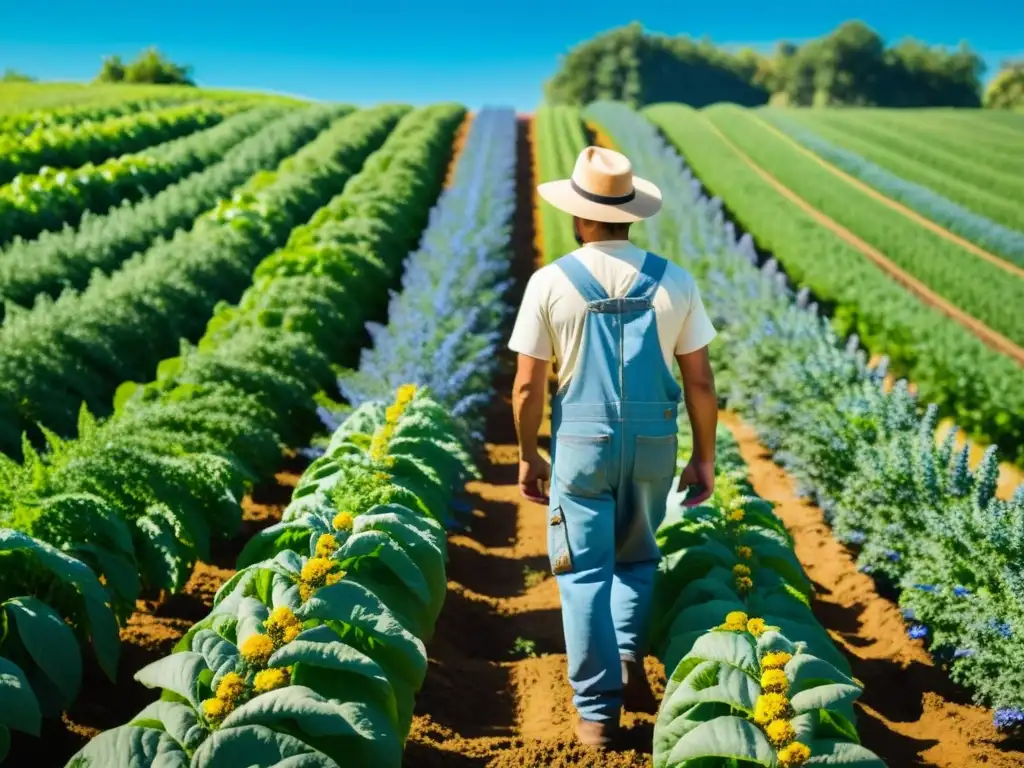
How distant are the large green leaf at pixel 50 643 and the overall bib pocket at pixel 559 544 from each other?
1.65 metres

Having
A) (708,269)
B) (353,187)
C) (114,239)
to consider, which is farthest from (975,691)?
(353,187)

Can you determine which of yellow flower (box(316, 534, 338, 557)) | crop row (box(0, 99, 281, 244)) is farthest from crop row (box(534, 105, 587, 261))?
yellow flower (box(316, 534, 338, 557))

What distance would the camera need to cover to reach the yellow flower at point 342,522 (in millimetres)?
3553

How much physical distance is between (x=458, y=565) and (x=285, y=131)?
21345 mm

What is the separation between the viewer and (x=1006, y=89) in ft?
226

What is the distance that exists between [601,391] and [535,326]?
0.34 m

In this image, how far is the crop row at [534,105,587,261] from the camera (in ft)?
48.4

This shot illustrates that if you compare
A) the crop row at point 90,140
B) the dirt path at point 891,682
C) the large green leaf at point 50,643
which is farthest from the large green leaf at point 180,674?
the crop row at point 90,140

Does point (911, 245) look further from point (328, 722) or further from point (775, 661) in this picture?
point (328, 722)

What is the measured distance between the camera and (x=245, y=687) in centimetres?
276

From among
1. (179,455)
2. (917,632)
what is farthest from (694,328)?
(179,455)

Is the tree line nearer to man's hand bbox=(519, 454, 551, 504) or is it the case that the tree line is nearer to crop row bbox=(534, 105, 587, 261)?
crop row bbox=(534, 105, 587, 261)

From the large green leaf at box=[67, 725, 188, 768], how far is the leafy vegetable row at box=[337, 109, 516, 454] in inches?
141

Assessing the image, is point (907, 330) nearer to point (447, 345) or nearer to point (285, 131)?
point (447, 345)
